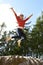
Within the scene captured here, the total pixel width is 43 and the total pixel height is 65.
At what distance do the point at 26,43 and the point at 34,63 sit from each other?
22.0 meters

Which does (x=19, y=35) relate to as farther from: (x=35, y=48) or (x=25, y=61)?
(x=35, y=48)

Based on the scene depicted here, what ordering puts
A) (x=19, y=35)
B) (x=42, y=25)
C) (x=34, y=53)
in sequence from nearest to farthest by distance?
(x=19, y=35) < (x=42, y=25) < (x=34, y=53)

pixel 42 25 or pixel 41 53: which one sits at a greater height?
pixel 42 25

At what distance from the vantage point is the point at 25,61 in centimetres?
322

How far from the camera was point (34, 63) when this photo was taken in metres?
3.17

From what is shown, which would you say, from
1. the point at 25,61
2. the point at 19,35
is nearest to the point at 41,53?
the point at 19,35

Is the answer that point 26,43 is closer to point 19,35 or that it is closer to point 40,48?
point 40,48

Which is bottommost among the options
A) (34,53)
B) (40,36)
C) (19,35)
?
(34,53)

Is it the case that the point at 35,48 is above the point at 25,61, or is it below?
Answer: below

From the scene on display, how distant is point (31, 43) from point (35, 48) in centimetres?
72

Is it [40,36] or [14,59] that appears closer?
[14,59]

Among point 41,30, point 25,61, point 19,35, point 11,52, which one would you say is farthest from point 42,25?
point 25,61

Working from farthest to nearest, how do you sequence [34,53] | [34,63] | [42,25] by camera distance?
[34,53]
[42,25]
[34,63]

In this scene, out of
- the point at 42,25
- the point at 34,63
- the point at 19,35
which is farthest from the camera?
the point at 42,25
